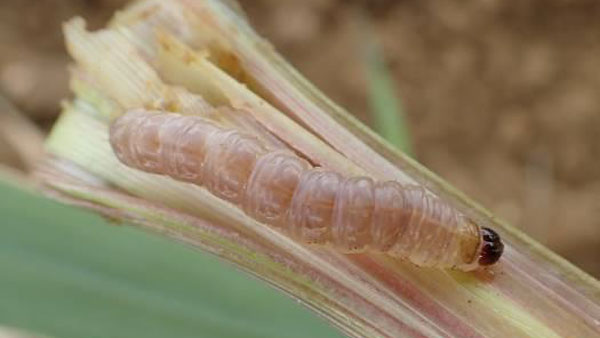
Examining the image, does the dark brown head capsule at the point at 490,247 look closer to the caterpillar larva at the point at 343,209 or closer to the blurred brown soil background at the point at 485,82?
the caterpillar larva at the point at 343,209

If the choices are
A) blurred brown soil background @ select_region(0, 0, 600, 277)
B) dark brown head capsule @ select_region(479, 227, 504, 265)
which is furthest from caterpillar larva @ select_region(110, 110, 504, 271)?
blurred brown soil background @ select_region(0, 0, 600, 277)

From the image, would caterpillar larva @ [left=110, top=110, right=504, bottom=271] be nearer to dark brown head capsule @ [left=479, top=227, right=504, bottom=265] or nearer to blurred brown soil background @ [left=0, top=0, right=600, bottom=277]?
dark brown head capsule @ [left=479, top=227, right=504, bottom=265]

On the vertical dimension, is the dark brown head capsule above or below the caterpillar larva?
below

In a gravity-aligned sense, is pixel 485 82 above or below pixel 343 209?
below

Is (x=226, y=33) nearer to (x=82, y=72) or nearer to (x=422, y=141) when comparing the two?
(x=82, y=72)

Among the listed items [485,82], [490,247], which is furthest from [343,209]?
[485,82]

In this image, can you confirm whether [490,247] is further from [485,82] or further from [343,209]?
[485,82]

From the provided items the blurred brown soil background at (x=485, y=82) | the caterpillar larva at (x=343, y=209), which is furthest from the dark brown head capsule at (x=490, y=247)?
the blurred brown soil background at (x=485, y=82)
